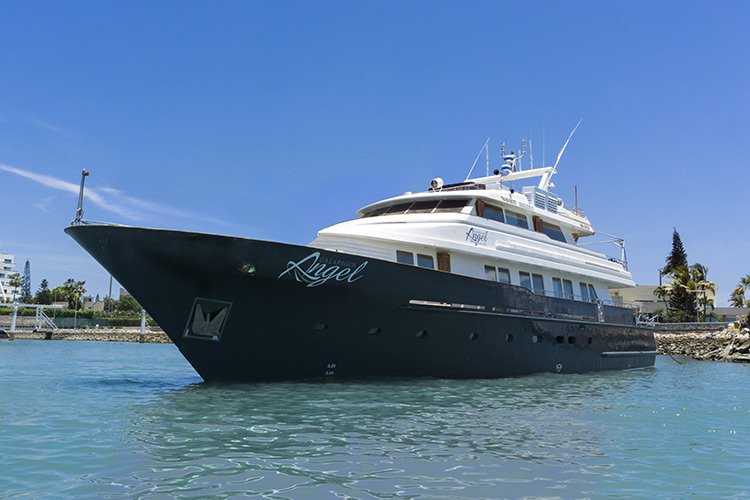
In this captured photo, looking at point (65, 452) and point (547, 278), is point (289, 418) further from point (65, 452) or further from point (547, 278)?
point (547, 278)

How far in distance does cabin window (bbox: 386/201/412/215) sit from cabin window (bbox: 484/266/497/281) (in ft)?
9.34

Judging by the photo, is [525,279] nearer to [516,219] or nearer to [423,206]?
[516,219]

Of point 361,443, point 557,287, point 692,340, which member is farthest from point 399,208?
point 692,340

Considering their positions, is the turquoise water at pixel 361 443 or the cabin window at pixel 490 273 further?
the cabin window at pixel 490 273

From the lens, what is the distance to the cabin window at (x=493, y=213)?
16.4 m

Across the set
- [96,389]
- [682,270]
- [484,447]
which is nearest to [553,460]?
[484,447]

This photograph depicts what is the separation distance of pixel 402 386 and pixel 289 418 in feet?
13.7

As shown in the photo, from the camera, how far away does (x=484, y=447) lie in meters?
6.79

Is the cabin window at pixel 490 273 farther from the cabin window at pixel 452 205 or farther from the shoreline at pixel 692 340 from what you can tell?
the shoreline at pixel 692 340

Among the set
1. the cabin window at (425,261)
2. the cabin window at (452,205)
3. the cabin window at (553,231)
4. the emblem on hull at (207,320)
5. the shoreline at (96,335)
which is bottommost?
the emblem on hull at (207,320)

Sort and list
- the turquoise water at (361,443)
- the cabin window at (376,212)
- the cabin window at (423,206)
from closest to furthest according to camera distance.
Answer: the turquoise water at (361,443) < the cabin window at (423,206) < the cabin window at (376,212)

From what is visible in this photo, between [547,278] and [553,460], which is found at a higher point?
[547,278]

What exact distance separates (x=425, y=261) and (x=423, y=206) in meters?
2.52

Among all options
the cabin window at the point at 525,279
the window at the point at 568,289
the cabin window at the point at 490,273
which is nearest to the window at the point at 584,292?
the window at the point at 568,289
